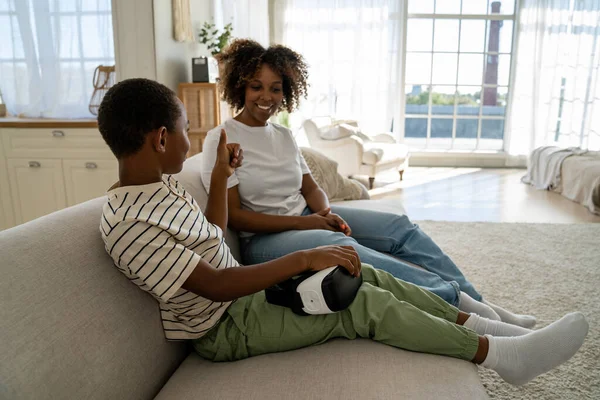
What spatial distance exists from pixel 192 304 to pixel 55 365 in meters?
0.36

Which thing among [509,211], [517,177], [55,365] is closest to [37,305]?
[55,365]

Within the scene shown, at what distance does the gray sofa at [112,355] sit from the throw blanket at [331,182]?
5.35 feet

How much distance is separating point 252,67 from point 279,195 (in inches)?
19.2

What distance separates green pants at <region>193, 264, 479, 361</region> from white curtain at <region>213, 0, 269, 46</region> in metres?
4.61

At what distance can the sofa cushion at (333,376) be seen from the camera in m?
1.02

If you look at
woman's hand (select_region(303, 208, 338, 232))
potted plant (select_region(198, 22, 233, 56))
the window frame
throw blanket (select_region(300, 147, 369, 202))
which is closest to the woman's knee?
woman's hand (select_region(303, 208, 338, 232))

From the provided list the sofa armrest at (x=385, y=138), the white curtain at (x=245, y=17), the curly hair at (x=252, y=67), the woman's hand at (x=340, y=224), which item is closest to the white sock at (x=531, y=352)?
the woman's hand at (x=340, y=224)

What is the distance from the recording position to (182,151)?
1.15 meters

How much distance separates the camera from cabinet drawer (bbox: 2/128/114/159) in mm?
3391

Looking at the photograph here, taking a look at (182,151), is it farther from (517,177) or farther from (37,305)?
(517,177)

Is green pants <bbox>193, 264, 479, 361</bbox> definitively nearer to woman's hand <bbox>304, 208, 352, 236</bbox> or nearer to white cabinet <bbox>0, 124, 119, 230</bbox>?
woman's hand <bbox>304, 208, 352, 236</bbox>

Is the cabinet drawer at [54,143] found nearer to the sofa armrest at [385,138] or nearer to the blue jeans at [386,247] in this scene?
→ the blue jeans at [386,247]

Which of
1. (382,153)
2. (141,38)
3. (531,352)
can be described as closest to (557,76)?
(382,153)

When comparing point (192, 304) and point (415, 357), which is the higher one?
point (192, 304)
